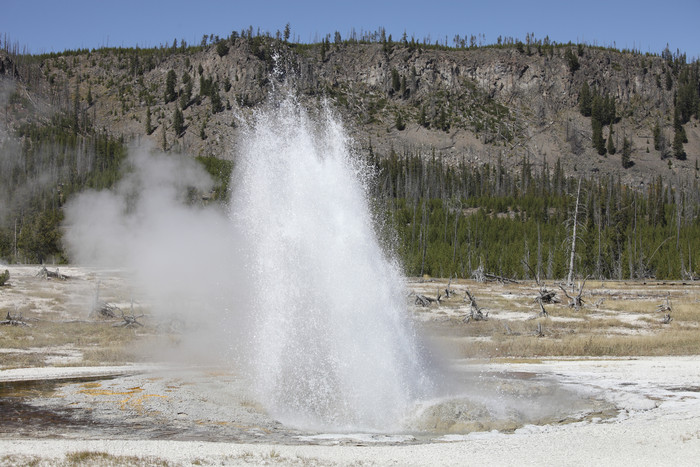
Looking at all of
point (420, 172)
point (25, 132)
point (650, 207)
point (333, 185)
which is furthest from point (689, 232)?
point (25, 132)

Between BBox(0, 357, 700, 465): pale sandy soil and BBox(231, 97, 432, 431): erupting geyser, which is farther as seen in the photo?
BBox(231, 97, 432, 431): erupting geyser

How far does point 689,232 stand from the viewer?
361 ft

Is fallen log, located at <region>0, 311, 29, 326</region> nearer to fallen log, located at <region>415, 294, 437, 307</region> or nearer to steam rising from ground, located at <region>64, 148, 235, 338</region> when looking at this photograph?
steam rising from ground, located at <region>64, 148, 235, 338</region>

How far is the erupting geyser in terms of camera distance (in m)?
16.4

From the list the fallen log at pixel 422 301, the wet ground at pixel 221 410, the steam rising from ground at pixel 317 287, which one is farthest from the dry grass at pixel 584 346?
the fallen log at pixel 422 301

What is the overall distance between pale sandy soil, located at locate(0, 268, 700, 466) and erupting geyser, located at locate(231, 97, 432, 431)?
47.5 inches

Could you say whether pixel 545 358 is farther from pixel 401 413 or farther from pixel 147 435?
pixel 147 435

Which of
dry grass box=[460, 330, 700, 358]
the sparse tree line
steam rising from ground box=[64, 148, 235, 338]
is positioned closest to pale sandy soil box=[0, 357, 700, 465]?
dry grass box=[460, 330, 700, 358]

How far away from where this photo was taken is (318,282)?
17.3 m

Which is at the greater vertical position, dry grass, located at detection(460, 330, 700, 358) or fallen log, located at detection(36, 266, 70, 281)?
fallen log, located at detection(36, 266, 70, 281)

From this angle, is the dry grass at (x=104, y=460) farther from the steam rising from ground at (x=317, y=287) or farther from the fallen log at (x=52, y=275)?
the fallen log at (x=52, y=275)

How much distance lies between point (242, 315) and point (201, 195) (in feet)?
33.4

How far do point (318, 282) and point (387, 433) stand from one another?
15.8 ft

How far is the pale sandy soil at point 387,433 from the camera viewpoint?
11266 mm
